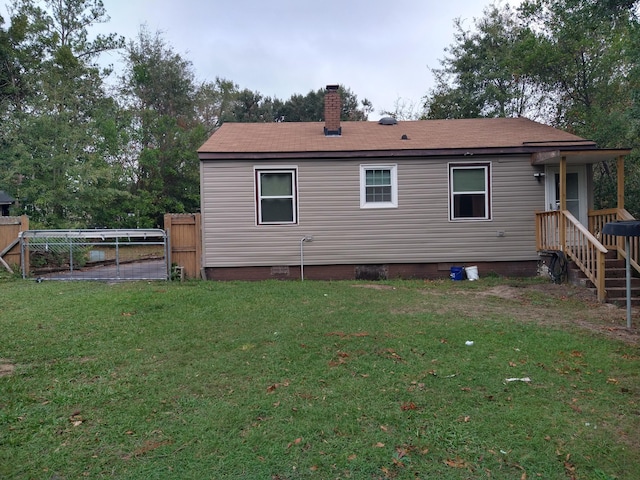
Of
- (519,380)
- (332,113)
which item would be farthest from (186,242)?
(519,380)

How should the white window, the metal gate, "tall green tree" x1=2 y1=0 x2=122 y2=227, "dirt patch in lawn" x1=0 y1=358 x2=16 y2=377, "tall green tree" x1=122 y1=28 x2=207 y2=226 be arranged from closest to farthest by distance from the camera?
"dirt patch in lawn" x1=0 y1=358 x2=16 y2=377 → the metal gate → the white window → "tall green tree" x1=2 y1=0 x2=122 y2=227 → "tall green tree" x1=122 y1=28 x2=207 y2=226

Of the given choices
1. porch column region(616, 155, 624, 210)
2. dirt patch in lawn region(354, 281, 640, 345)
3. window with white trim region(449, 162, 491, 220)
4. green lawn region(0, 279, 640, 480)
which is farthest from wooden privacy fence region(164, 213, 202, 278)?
porch column region(616, 155, 624, 210)

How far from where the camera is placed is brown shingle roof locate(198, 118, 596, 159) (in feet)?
34.3

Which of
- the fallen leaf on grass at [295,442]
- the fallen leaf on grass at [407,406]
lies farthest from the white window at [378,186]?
the fallen leaf on grass at [295,442]

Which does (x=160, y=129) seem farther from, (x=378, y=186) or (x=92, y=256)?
(x=378, y=186)

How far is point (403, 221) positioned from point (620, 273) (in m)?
4.48

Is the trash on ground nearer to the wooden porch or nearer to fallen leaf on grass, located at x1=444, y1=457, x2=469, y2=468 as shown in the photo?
fallen leaf on grass, located at x1=444, y1=457, x2=469, y2=468

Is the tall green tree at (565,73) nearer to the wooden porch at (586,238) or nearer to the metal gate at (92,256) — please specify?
the wooden porch at (586,238)

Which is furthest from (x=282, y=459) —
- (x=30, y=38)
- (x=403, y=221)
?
(x=30, y=38)

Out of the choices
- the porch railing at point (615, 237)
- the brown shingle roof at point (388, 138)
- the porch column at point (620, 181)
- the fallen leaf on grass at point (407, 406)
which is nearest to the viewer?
the fallen leaf on grass at point (407, 406)

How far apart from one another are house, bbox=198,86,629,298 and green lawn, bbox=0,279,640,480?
3.73 metres

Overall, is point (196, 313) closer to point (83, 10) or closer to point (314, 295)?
point (314, 295)

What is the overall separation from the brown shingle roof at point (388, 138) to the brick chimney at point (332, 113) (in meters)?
0.27

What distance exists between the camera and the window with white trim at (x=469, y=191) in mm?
10719
